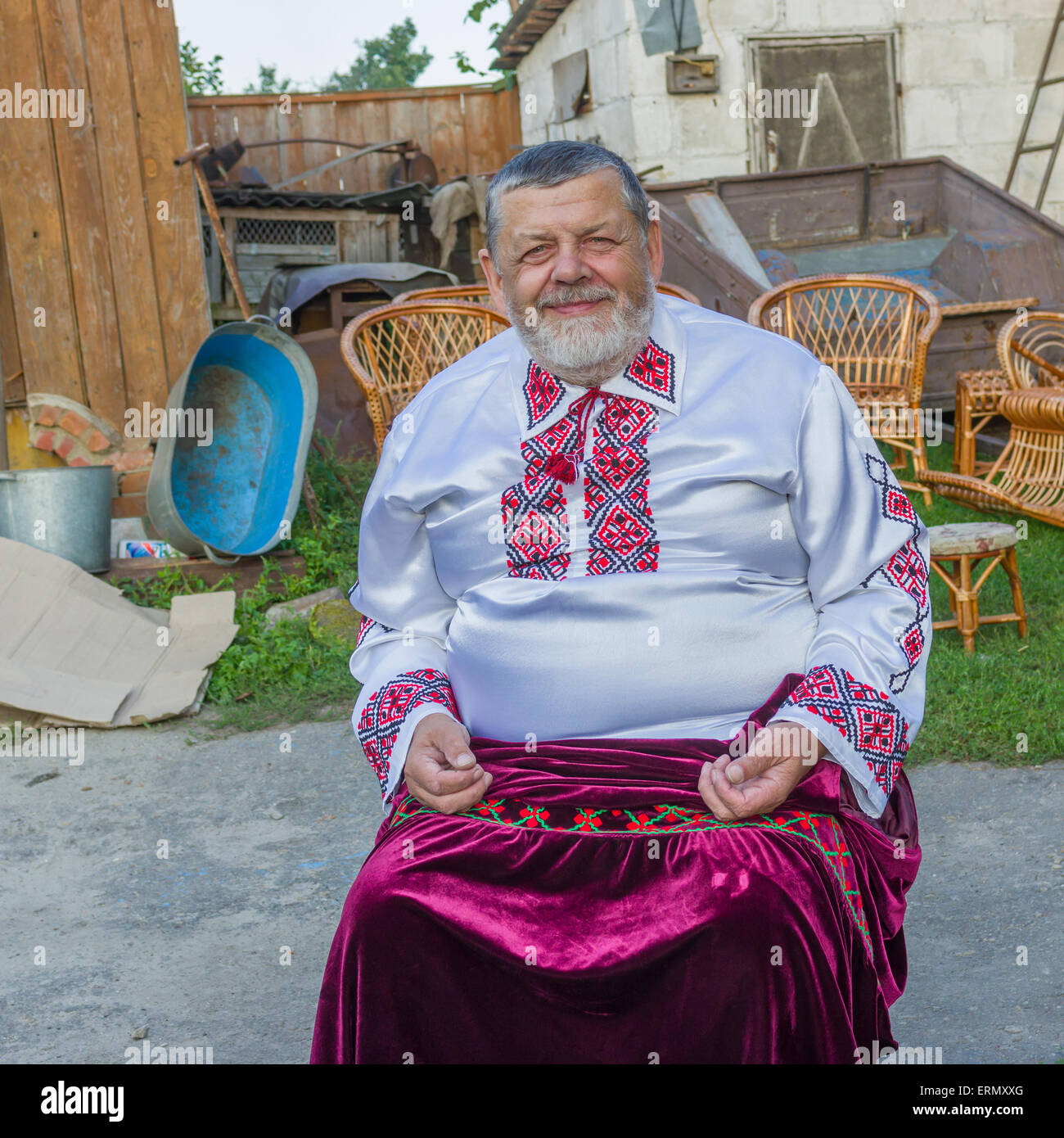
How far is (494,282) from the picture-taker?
7.13 ft

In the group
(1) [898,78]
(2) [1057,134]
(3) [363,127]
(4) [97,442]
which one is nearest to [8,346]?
(4) [97,442]

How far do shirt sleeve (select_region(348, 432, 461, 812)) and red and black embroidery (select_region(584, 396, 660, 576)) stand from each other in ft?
1.08

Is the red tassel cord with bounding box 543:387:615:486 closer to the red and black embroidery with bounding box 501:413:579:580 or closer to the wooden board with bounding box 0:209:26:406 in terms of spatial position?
the red and black embroidery with bounding box 501:413:579:580

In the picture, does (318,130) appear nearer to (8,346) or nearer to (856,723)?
(8,346)

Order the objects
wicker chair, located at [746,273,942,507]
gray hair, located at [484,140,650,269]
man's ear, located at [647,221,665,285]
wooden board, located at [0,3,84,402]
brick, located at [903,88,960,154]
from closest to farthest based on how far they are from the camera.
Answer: gray hair, located at [484,140,650,269], man's ear, located at [647,221,665,285], wooden board, located at [0,3,84,402], wicker chair, located at [746,273,942,507], brick, located at [903,88,960,154]

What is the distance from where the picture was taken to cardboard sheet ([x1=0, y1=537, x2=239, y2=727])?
15.0 ft

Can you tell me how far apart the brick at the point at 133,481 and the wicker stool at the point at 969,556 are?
12.8 feet

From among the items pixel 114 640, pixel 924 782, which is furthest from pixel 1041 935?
pixel 114 640

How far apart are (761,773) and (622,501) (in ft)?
1.67

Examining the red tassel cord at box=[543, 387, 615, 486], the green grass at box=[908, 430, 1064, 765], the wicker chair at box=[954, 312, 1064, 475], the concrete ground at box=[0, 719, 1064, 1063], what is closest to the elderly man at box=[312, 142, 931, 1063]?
the red tassel cord at box=[543, 387, 615, 486]

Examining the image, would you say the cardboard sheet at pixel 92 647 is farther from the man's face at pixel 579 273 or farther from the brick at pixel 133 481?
the man's face at pixel 579 273

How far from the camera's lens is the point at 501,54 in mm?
14328

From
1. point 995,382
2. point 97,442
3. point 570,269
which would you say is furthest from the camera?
point 995,382
